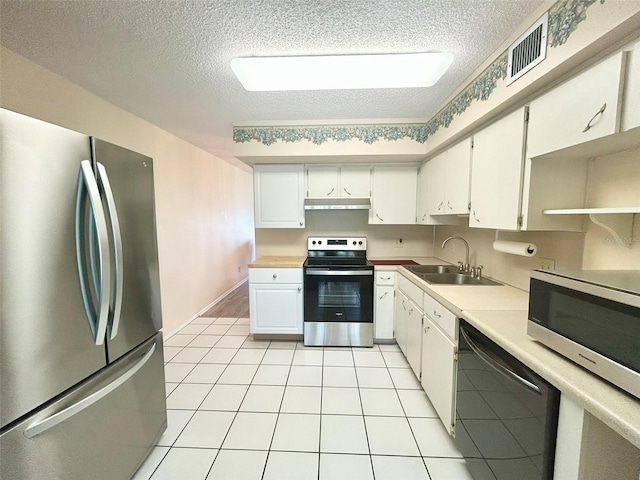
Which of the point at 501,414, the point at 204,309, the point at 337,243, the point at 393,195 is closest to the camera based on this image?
the point at 501,414

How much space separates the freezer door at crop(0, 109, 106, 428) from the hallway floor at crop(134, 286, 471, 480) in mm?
924

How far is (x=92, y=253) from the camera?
1.03 metres

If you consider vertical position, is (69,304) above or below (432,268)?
above

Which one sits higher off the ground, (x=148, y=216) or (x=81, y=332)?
(x=148, y=216)

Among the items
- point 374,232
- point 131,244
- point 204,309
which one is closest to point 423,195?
point 374,232

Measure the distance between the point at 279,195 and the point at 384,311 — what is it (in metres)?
1.75

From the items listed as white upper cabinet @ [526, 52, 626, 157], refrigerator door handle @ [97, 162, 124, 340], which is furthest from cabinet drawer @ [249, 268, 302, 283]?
white upper cabinet @ [526, 52, 626, 157]

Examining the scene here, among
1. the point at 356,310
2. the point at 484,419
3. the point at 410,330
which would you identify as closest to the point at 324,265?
the point at 356,310

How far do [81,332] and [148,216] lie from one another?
0.65 meters

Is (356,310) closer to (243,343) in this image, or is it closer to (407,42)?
(243,343)

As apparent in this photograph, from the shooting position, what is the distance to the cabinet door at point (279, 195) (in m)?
2.97

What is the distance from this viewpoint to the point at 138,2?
1156mm

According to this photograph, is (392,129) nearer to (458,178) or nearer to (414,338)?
(458,178)

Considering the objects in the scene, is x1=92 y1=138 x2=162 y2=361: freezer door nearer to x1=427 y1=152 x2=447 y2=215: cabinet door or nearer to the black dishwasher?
the black dishwasher
